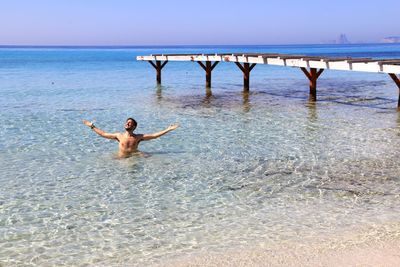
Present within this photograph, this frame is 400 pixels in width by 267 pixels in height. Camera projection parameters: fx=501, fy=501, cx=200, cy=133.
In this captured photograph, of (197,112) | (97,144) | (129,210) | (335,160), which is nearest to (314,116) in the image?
(197,112)

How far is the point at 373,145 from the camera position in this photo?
40.2 ft

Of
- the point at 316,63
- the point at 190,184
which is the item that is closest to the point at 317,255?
the point at 190,184

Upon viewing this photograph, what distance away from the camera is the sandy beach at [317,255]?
577cm

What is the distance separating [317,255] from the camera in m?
5.97

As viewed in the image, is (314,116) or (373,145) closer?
(373,145)

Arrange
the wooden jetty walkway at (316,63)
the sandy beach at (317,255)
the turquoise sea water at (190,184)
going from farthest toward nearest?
1. the wooden jetty walkway at (316,63)
2. the turquoise sea water at (190,184)
3. the sandy beach at (317,255)

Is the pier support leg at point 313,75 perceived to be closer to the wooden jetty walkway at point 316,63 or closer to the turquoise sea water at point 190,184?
the wooden jetty walkway at point 316,63

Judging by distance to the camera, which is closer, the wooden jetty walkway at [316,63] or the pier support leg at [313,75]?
the wooden jetty walkway at [316,63]

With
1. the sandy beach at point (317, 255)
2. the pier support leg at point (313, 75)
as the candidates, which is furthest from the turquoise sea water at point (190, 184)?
the pier support leg at point (313, 75)

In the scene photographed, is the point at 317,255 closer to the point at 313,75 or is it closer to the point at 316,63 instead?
the point at 316,63

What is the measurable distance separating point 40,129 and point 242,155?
664 cm

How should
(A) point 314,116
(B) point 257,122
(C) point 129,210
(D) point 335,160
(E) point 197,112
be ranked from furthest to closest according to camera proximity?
(E) point 197,112
(A) point 314,116
(B) point 257,122
(D) point 335,160
(C) point 129,210

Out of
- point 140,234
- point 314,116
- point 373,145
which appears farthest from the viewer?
point 314,116

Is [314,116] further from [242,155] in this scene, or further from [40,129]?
[40,129]
